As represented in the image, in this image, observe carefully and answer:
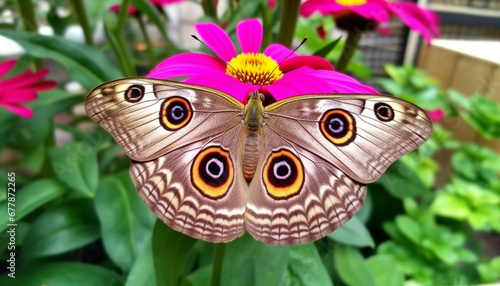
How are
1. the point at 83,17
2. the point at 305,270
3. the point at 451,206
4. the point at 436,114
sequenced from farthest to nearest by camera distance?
the point at 436,114
the point at 451,206
the point at 83,17
the point at 305,270

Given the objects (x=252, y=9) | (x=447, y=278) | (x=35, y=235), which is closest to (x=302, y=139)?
(x=252, y=9)

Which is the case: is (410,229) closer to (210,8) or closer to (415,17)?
(415,17)

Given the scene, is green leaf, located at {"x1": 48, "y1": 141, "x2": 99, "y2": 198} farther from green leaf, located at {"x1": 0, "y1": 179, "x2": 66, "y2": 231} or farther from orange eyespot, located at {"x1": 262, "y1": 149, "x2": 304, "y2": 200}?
orange eyespot, located at {"x1": 262, "y1": 149, "x2": 304, "y2": 200}

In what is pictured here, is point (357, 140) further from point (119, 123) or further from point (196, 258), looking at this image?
point (196, 258)

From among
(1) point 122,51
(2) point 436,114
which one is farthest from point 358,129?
(2) point 436,114

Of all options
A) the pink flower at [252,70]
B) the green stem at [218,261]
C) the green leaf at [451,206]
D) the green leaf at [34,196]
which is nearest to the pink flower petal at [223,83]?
the pink flower at [252,70]

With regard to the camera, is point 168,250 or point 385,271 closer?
point 168,250

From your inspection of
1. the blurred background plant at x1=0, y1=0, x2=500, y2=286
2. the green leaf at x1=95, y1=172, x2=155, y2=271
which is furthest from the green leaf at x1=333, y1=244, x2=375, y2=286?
the green leaf at x1=95, y1=172, x2=155, y2=271
